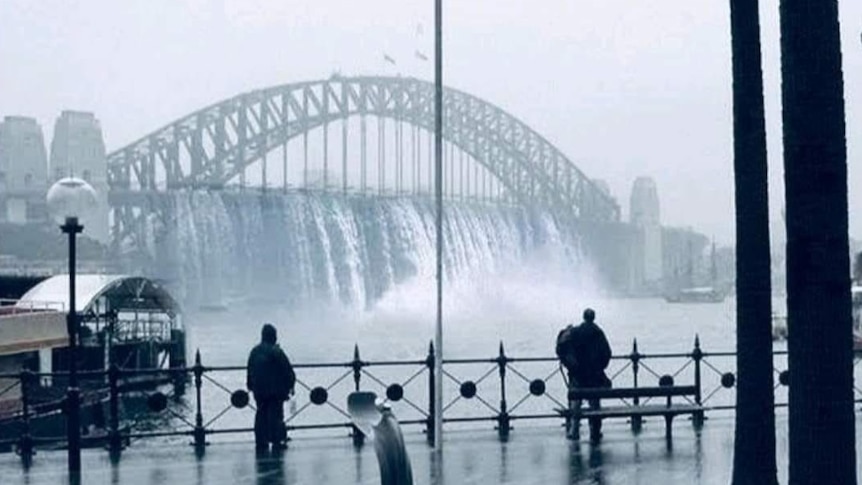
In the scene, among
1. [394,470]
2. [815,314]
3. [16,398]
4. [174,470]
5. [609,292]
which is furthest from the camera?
[609,292]

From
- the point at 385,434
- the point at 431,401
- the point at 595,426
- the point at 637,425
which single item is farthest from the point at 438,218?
the point at 385,434

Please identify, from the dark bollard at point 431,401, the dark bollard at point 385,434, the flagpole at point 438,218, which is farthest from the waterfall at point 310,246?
the dark bollard at point 385,434

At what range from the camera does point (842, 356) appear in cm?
1015

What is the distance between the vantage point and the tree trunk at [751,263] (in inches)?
516

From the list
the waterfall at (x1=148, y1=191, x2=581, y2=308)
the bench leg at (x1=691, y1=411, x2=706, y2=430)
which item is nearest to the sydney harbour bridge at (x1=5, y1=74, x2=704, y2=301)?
the waterfall at (x1=148, y1=191, x2=581, y2=308)

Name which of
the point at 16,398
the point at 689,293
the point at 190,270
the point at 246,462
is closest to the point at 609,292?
the point at 190,270

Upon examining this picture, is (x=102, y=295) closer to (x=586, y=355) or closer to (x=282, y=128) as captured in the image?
(x=586, y=355)

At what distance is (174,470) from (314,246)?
4185 inches

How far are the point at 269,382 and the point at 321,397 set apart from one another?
8.76 ft

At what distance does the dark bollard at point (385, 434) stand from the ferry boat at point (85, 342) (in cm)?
1985

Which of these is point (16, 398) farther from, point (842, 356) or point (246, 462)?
point (842, 356)

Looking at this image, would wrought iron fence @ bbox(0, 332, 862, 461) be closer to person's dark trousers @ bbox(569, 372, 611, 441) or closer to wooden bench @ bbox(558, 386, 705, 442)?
wooden bench @ bbox(558, 386, 705, 442)

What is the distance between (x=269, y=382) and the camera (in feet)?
61.1

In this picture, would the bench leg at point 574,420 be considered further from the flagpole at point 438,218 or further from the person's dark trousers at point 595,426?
the flagpole at point 438,218
